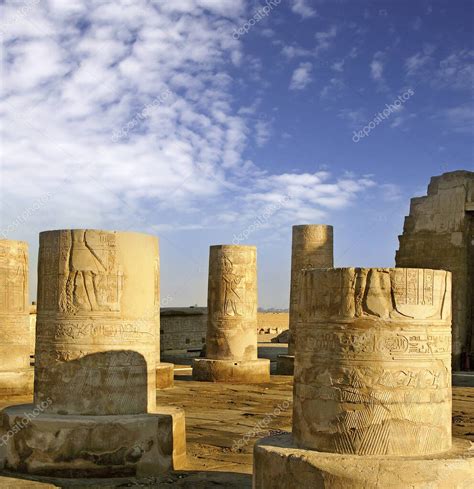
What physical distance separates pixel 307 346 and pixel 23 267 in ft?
29.3

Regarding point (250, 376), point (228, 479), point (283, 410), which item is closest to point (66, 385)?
point (228, 479)

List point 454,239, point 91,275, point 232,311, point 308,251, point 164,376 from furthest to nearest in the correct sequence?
1. point 308,251
2. point 454,239
3. point 232,311
4. point 164,376
5. point 91,275

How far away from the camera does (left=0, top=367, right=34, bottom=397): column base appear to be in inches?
476

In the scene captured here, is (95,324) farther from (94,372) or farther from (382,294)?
(382,294)

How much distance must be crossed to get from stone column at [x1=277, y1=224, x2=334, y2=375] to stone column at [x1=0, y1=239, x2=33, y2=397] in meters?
6.67

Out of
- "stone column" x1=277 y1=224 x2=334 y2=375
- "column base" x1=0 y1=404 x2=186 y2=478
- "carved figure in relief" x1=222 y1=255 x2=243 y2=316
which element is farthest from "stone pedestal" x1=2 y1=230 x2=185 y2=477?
"stone column" x1=277 y1=224 x2=334 y2=375

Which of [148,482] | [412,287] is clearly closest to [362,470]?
[412,287]

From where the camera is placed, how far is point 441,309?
5.00 m

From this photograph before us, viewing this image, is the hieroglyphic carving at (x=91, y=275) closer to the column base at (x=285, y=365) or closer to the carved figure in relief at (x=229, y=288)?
the carved figure in relief at (x=229, y=288)

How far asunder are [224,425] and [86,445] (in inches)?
135

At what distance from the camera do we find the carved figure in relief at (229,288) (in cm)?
1516

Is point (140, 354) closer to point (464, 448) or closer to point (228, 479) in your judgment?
point (228, 479)

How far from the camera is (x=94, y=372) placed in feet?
21.7

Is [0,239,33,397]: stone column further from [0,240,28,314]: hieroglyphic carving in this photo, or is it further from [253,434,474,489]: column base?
[253,434,474,489]: column base
